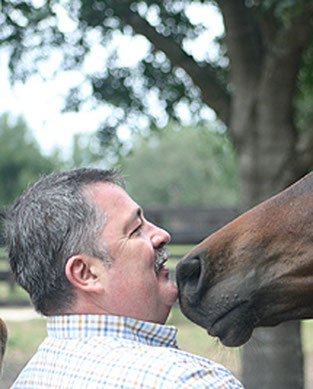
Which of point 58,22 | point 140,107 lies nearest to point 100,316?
point 58,22

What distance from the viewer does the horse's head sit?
5.91 ft

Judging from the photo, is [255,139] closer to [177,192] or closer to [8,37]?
[8,37]

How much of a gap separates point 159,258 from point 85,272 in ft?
0.75

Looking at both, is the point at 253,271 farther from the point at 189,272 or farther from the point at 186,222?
the point at 186,222

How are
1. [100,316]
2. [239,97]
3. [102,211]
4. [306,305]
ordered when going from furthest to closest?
[239,97] < [306,305] < [102,211] < [100,316]

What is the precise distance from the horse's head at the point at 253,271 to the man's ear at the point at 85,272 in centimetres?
49

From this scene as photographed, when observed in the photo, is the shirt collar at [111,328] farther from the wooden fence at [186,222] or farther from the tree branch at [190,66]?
the wooden fence at [186,222]

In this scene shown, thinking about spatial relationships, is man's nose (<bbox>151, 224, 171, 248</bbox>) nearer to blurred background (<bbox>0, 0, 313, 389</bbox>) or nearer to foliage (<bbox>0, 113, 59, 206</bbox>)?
blurred background (<bbox>0, 0, 313, 389</bbox>)

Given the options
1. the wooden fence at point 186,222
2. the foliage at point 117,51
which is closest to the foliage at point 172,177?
the wooden fence at point 186,222

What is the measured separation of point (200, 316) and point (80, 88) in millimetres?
4239

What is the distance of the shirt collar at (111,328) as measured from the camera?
4.17ft

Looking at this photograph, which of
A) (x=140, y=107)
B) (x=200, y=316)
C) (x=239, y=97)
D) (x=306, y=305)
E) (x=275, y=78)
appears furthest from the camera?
(x=140, y=107)

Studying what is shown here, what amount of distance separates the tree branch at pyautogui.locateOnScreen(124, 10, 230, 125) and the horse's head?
3.20 metres

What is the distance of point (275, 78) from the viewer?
451 cm
